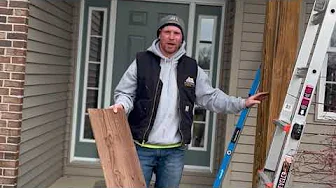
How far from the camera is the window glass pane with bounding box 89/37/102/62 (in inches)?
221

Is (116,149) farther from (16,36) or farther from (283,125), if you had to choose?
(16,36)

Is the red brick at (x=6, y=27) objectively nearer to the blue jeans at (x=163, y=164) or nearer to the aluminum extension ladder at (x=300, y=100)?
the blue jeans at (x=163, y=164)

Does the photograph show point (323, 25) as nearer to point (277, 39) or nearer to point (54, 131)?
point (277, 39)

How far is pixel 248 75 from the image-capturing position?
196 inches

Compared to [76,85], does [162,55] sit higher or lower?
higher

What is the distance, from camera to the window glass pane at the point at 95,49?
5.61 meters

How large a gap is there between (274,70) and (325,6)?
499mm

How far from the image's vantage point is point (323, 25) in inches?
97.5

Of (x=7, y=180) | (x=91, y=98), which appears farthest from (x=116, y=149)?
(x=91, y=98)

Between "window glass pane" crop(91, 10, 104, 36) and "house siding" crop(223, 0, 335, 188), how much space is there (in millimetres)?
1702

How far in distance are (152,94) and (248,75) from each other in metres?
2.17

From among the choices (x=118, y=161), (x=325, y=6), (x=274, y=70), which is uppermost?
(x=325, y=6)

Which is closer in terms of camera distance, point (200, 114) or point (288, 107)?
point (288, 107)

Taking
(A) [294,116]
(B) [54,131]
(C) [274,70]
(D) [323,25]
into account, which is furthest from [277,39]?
(B) [54,131]
